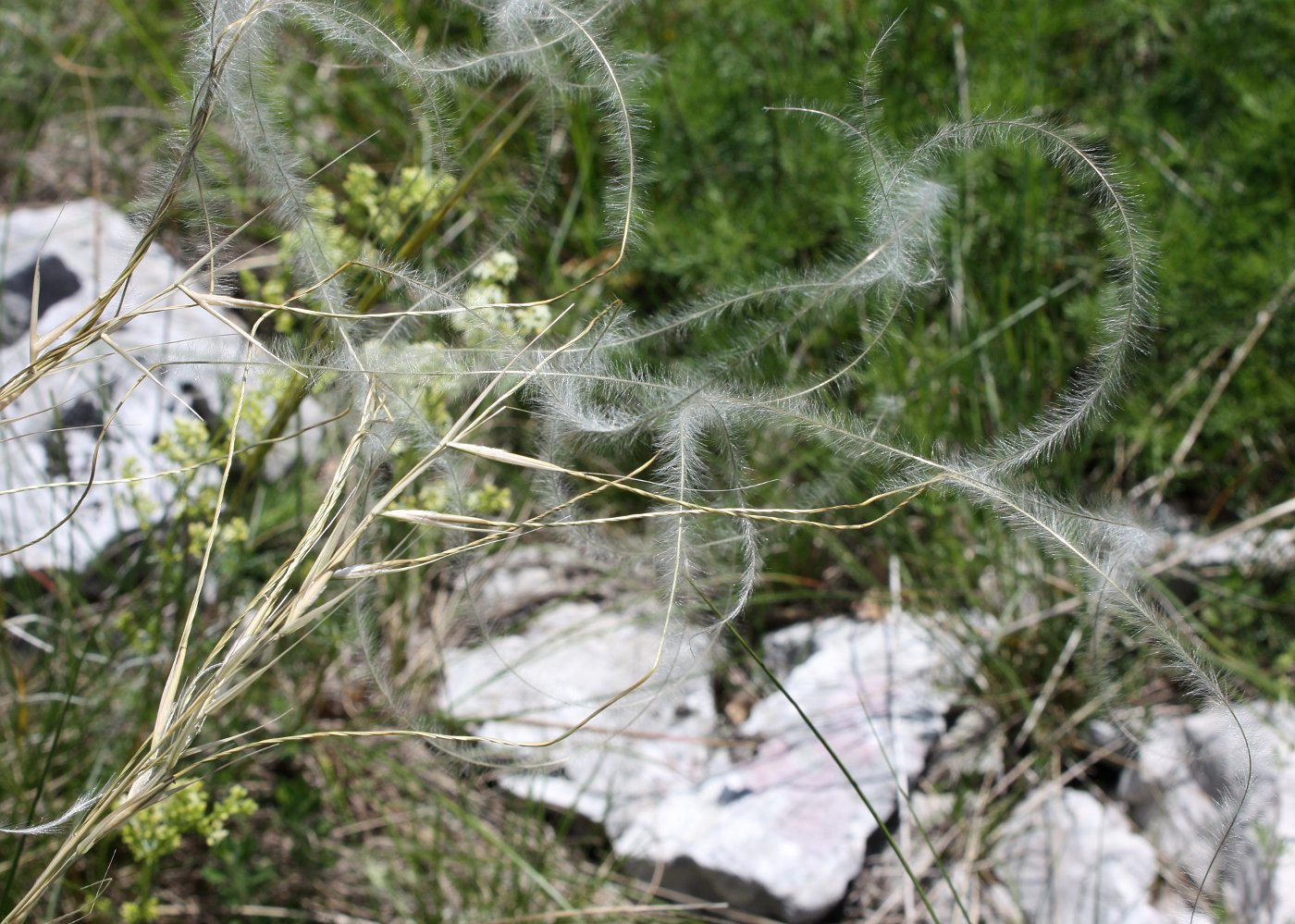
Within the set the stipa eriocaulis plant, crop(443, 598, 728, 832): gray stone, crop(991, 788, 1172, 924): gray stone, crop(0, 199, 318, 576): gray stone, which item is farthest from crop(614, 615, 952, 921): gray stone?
crop(0, 199, 318, 576): gray stone

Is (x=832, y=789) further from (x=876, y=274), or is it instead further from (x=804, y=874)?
(x=876, y=274)

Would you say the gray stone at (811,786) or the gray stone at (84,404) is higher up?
the gray stone at (84,404)

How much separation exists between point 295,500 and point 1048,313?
1986 mm

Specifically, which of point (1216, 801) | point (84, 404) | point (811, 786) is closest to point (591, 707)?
point (811, 786)

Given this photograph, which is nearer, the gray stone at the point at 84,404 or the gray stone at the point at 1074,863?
the gray stone at the point at 1074,863

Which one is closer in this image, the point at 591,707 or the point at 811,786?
the point at 811,786

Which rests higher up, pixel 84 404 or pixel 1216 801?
pixel 84 404

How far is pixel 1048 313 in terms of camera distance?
2.48 metres

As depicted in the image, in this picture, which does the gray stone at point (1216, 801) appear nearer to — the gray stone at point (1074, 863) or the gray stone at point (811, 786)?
the gray stone at point (1074, 863)

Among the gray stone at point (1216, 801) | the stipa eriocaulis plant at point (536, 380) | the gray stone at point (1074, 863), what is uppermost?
the stipa eriocaulis plant at point (536, 380)

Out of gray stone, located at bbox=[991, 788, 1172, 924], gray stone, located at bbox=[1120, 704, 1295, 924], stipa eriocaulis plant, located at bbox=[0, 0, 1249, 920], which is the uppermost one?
stipa eriocaulis plant, located at bbox=[0, 0, 1249, 920]

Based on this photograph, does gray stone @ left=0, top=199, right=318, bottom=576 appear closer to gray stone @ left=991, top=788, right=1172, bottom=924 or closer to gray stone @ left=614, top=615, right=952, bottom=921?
gray stone @ left=614, top=615, right=952, bottom=921

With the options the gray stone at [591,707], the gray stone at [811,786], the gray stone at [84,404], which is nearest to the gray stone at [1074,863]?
the gray stone at [811,786]

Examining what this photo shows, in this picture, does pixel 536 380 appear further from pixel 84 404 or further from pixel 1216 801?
pixel 84 404
